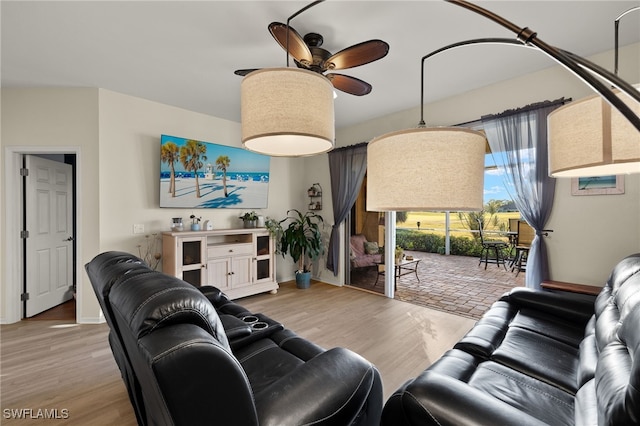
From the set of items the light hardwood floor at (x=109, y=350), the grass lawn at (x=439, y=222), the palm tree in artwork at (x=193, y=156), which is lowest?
the light hardwood floor at (x=109, y=350)

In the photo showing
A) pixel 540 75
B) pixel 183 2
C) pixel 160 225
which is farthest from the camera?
pixel 160 225

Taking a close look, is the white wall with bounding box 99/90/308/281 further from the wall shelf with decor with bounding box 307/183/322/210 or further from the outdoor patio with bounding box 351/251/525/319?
the outdoor patio with bounding box 351/251/525/319

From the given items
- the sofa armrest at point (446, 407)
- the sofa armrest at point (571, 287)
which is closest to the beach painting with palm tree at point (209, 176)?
the sofa armrest at point (446, 407)

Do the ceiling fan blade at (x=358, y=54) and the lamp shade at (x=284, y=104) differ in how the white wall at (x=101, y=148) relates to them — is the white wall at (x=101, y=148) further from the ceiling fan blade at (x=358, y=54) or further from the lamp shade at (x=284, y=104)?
the lamp shade at (x=284, y=104)

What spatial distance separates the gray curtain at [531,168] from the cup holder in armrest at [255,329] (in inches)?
102

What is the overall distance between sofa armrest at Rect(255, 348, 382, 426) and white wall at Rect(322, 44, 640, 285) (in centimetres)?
258

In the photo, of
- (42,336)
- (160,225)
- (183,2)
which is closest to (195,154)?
(160,225)

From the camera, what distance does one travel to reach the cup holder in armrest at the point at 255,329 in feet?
5.56

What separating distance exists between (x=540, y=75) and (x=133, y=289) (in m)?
3.76

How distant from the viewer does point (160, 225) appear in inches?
147

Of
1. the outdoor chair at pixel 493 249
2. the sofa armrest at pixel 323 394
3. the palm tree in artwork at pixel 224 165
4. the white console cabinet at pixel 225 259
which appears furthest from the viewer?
the outdoor chair at pixel 493 249

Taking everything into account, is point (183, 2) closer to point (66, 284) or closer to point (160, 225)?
point (160, 225)

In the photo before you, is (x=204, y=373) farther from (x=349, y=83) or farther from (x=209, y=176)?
(x=209, y=176)

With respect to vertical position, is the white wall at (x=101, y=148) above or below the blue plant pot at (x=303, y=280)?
above
